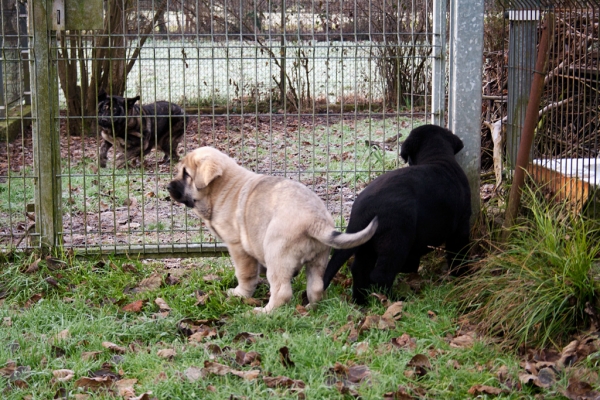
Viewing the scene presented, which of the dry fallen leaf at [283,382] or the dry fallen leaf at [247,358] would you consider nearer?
the dry fallen leaf at [283,382]

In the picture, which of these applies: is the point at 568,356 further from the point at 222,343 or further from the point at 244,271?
the point at 244,271

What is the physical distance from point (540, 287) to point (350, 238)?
4.08 ft

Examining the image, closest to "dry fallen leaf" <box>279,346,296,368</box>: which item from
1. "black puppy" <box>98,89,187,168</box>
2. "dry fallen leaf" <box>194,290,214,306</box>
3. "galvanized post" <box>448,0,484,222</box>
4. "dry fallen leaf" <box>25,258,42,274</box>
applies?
"dry fallen leaf" <box>194,290,214,306</box>

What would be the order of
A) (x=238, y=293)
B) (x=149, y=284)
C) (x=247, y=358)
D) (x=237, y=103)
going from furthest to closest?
(x=237, y=103)
(x=149, y=284)
(x=238, y=293)
(x=247, y=358)

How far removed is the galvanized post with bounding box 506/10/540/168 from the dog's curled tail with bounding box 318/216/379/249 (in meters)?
2.24

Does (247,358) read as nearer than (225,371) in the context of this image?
No

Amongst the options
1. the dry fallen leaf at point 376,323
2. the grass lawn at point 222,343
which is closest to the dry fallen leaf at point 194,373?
the grass lawn at point 222,343

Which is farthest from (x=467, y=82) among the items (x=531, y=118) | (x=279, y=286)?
(x=279, y=286)

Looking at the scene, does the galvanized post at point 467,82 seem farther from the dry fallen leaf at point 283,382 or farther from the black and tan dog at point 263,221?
the dry fallen leaf at point 283,382

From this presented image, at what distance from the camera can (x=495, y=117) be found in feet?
32.7

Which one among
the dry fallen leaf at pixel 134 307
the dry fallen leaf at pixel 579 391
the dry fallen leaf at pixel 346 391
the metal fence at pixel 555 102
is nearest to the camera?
the dry fallen leaf at pixel 579 391

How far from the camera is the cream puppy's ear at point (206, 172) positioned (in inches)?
229

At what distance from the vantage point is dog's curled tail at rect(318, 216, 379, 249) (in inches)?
200

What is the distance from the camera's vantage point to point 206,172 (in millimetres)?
5824
